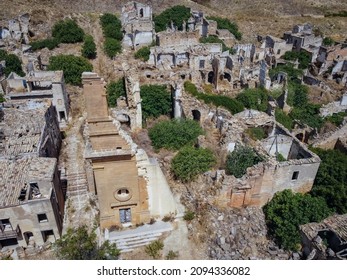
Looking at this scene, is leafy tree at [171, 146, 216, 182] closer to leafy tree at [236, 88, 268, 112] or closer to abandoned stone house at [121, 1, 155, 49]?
leafy tree at [236, 88, 268, 112]

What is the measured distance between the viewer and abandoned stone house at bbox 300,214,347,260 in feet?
50.8

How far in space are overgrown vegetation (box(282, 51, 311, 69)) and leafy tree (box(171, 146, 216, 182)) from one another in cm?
2980

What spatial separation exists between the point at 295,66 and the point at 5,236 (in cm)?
3964

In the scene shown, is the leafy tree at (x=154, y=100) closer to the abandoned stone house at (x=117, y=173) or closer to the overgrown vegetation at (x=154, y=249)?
the abandoned stone house at (x=117, y=173)

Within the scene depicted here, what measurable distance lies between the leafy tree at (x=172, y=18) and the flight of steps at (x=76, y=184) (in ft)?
99.9

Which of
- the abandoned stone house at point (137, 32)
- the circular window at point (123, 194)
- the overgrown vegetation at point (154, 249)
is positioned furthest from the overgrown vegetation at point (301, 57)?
the overgrown vegetation at point (154, 249)

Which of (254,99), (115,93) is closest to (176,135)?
(115,93)

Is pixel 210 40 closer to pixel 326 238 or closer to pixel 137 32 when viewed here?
pixel 137 32

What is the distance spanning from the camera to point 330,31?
187 ft

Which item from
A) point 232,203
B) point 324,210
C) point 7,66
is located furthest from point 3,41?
point 324,210

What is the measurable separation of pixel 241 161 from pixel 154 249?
7.83 meters

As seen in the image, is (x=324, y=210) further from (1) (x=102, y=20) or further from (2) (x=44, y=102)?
(1) (x=102, y=20)

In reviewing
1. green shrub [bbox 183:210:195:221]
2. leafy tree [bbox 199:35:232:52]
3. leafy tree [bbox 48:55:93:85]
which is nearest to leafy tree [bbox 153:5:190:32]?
leafy tree [bbox 199:35:232:52]

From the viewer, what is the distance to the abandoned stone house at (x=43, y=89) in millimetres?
27828
